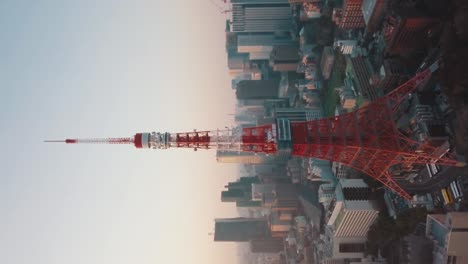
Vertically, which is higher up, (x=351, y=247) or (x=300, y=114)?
(x=300, y=114)

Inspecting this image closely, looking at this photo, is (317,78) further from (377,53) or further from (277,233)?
(277,233)

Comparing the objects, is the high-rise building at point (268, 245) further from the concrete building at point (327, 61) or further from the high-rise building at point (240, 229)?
the concrete building at point (327, 61)

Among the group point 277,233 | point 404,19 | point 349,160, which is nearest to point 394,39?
Result: point 404,19

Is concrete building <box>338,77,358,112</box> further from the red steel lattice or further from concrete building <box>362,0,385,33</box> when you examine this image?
the red steel lattice

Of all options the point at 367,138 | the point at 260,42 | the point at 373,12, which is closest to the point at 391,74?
the point at 373,12

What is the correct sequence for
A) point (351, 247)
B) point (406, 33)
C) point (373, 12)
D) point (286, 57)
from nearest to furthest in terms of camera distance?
point (406, 33) → point (373, 12) → point (351, 247) → point (286, 57)

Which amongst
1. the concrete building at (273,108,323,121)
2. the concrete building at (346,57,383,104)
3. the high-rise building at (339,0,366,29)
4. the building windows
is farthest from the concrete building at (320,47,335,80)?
the building windows

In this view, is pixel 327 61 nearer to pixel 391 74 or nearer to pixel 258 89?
pixel 391 74
